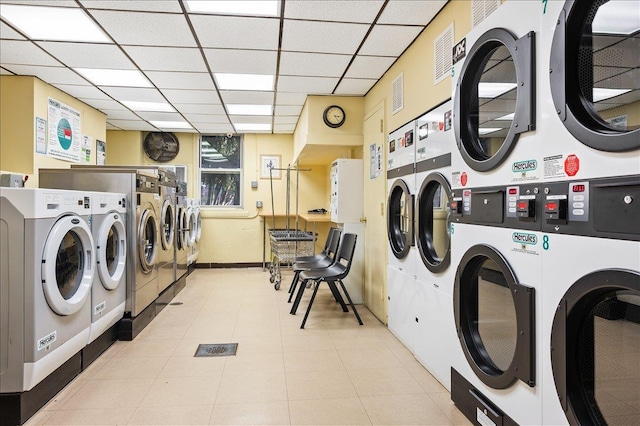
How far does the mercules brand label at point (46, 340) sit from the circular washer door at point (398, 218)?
2560 mm

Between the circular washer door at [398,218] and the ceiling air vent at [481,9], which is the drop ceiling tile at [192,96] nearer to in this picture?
the circular washer door at [398,218]

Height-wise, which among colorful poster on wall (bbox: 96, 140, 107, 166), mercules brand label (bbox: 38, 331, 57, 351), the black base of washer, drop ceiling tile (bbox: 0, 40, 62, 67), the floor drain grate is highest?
drop ceiling tile (bbox: 0, 40, 62, 67)

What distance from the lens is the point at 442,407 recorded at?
2.36 metres

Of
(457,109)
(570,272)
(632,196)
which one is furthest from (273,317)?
(632,196)

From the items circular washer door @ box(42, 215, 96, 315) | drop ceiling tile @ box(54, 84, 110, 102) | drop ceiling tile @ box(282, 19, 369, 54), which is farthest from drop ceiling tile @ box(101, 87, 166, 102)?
circular washer door @ box(42, 215, 96, 315)

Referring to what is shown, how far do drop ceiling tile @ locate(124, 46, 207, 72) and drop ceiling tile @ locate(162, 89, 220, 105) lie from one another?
0.80m

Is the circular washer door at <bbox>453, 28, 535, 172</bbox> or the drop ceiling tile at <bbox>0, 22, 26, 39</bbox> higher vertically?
the drop ceiling tile at <bbox>0, 22, 26, 39</bbox>

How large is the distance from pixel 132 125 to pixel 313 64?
4.36m

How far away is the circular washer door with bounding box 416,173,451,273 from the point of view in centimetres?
270

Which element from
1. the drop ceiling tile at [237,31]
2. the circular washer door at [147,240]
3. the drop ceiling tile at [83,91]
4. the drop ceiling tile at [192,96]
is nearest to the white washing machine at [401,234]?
the drop ceiling tile at [237,31]

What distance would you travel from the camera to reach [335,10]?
287 cm

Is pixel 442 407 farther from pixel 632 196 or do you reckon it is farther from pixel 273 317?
pixel 273 317

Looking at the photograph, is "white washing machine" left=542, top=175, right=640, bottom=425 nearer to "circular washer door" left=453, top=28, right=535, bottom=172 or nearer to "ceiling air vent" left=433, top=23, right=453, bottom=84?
"circular washer door" left=453, top=28, right=535, bottom=172

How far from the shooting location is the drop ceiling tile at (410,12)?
9.09 ft
